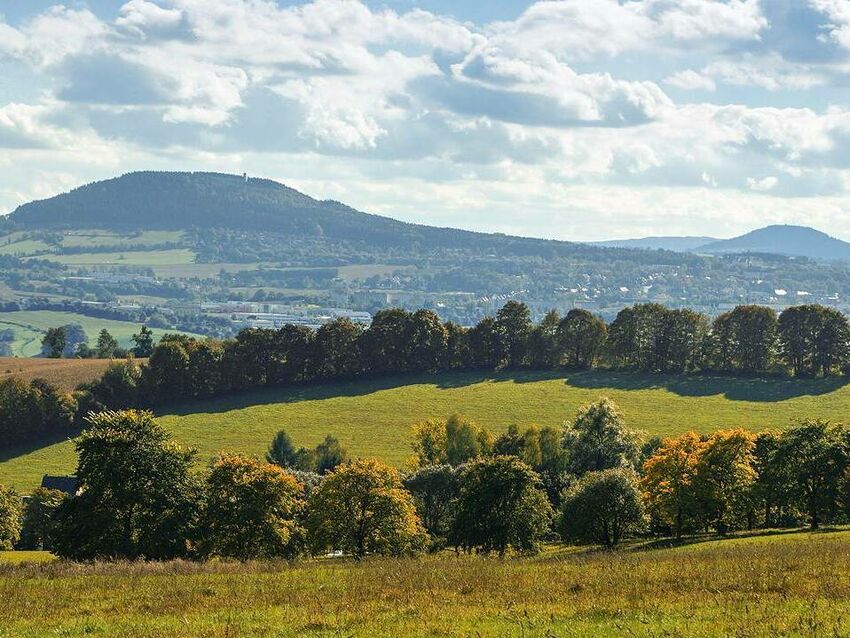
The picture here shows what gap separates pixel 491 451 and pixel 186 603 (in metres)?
80.9

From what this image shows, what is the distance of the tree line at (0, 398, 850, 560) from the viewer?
188 ft

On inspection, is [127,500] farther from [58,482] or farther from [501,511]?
[58,482]

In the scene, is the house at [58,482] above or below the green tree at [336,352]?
below

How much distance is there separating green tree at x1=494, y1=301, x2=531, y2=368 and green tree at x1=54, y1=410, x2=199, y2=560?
365ft

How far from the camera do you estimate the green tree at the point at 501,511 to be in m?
65.5

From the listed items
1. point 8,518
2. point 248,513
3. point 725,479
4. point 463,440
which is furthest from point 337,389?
point 248,513

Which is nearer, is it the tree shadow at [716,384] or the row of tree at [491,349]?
the tree shadow at [716,384]

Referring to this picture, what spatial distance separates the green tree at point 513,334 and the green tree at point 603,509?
315 feet

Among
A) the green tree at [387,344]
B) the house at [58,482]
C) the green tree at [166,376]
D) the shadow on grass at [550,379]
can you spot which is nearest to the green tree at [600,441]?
the shadow on grass at [550,379]

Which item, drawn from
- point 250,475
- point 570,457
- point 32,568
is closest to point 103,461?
point 250,475

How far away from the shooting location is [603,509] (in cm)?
6969

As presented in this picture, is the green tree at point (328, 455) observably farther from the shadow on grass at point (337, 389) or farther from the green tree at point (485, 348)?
the green tree at point (485, 348)

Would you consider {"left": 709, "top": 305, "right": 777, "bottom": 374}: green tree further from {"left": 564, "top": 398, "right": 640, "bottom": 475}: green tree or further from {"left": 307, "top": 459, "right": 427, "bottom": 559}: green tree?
{"left": 307, "top": 459, "right": 427, "bottom": 559}: green tree

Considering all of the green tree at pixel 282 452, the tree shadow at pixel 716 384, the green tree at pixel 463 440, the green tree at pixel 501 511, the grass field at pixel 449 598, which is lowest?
the green tree at pixel 282 452
